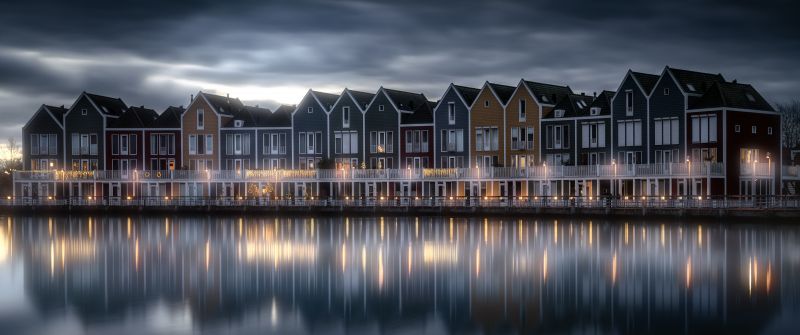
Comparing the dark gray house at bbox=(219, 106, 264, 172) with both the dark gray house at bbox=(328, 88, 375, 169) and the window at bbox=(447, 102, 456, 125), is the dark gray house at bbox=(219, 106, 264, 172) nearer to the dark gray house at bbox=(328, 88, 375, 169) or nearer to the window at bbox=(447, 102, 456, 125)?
the dark gray house at bbox=(328, 88, 375, 169)

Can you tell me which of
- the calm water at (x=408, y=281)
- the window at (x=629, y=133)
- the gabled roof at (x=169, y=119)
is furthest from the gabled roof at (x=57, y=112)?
the window at (x=629, y=133)

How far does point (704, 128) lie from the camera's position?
7044 cm

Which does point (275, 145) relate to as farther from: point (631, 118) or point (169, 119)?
point (631, 118)

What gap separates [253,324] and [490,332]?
578 centimetres

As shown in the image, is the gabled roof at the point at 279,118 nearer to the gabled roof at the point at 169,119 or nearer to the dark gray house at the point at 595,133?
the gabled roof at the point at 169,119

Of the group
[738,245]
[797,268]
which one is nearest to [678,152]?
[738,245]

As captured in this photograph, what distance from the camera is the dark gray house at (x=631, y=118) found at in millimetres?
73562

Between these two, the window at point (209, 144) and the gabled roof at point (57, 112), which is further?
the gabled roof at point (57, 112)

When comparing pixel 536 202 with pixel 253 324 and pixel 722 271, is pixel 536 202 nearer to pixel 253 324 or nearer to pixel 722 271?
pixel 722 271

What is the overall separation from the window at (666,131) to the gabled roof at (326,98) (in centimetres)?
2822

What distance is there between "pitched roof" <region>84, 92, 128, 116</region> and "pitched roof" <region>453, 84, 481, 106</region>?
32455mm

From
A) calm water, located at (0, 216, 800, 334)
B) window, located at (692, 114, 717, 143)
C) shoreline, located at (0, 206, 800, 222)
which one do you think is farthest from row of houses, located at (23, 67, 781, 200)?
calm water, located at (0, 216, 800, 334)

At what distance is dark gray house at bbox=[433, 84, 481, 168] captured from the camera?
273 feet

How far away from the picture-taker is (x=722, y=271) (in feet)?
117
